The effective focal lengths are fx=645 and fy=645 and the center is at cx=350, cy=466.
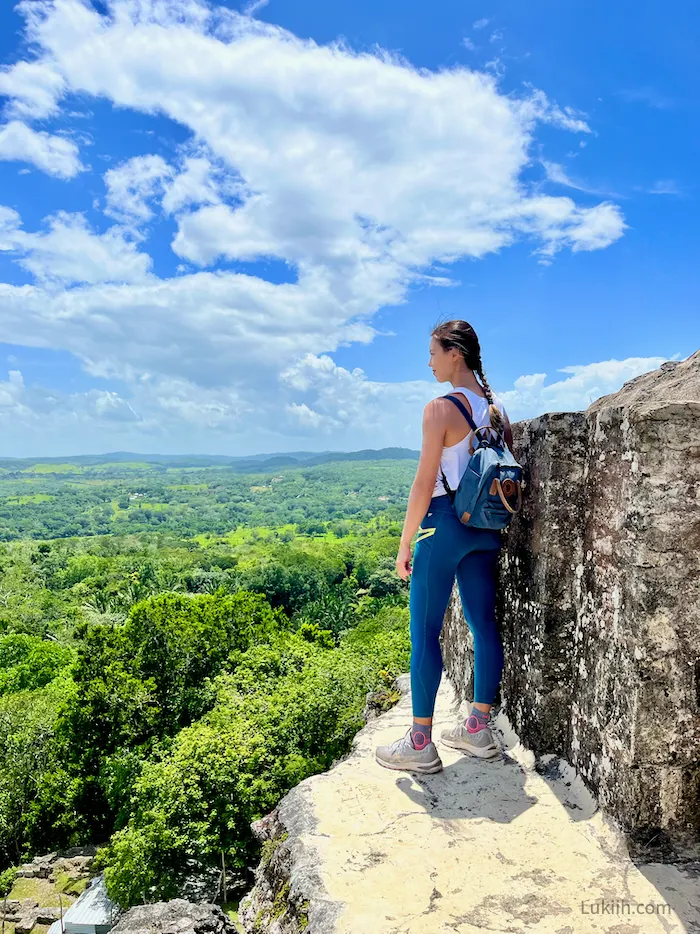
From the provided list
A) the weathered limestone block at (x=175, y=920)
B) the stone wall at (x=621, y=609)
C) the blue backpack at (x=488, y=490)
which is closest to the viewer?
the stone wall at (x=621, y=609)

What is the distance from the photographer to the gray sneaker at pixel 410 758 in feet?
12.7

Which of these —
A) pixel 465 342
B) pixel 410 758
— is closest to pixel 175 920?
pixel 410 758

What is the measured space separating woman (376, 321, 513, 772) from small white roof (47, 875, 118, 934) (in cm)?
1625

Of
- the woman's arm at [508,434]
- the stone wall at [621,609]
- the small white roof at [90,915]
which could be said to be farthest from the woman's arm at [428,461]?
the small white roof at [90,915]

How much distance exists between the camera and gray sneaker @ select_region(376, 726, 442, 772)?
3.87 m

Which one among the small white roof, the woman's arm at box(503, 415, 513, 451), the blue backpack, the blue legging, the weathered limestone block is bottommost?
the small white roof

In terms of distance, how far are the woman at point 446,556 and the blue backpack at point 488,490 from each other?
84mm

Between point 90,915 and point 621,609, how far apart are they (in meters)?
18.8

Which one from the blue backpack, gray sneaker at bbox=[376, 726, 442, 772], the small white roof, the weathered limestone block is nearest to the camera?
the blue backpack

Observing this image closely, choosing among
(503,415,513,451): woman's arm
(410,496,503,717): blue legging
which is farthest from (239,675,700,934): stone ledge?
(503,415,513,451): woman's arm

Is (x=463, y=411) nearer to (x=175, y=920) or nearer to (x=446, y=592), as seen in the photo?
(x=446, y=592)

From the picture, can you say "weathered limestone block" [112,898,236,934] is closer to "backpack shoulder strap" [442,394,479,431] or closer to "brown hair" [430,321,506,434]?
"backpack shoulder strap" [442,394,479,431]

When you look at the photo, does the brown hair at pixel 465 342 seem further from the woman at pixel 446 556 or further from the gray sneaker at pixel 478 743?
the gray sneaker at pixel 478 743

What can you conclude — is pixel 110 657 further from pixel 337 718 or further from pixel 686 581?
pixel 686 581
